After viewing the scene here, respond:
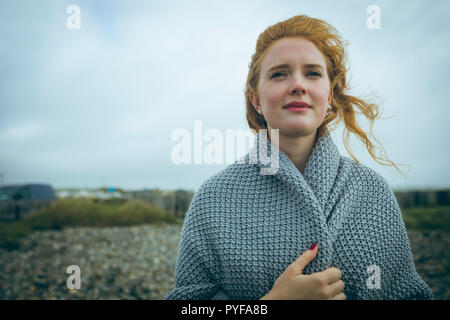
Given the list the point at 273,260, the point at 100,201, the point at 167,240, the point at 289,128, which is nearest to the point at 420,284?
the point at 273,260

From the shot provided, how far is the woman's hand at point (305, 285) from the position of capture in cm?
135

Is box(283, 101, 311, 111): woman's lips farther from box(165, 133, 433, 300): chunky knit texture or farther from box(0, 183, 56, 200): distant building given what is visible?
box(0, 183, 56, 200): distant building

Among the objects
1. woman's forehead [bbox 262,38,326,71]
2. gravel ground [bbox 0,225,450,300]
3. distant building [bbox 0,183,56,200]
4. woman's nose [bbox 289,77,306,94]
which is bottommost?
gravel ground [bbox 0,225,450,300]

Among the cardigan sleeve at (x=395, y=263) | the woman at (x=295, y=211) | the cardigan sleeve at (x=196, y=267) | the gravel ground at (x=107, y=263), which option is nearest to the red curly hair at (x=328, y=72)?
the woman at (x=295, y=211)

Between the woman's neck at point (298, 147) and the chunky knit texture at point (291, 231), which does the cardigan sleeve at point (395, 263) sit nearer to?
the chunky knit texture at point (291, 231)

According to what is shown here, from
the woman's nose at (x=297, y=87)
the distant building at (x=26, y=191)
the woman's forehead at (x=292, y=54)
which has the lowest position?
the distant building at (x=26, y=191)

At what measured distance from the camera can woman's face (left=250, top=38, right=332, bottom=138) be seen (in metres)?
1.55

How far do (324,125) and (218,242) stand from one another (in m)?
0.99

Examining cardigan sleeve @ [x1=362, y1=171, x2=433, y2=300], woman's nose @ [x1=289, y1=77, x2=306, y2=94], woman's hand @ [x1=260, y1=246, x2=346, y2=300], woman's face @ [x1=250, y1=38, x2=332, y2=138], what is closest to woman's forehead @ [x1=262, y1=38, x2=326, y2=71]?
woman's face @ [x1=250, y1=38, x2=332, y2=138]

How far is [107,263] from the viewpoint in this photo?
671 centimetres

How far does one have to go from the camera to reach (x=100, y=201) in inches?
508

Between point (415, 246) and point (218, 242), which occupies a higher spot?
point (218, 242)

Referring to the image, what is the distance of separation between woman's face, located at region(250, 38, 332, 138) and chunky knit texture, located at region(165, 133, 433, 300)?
0.73ft
